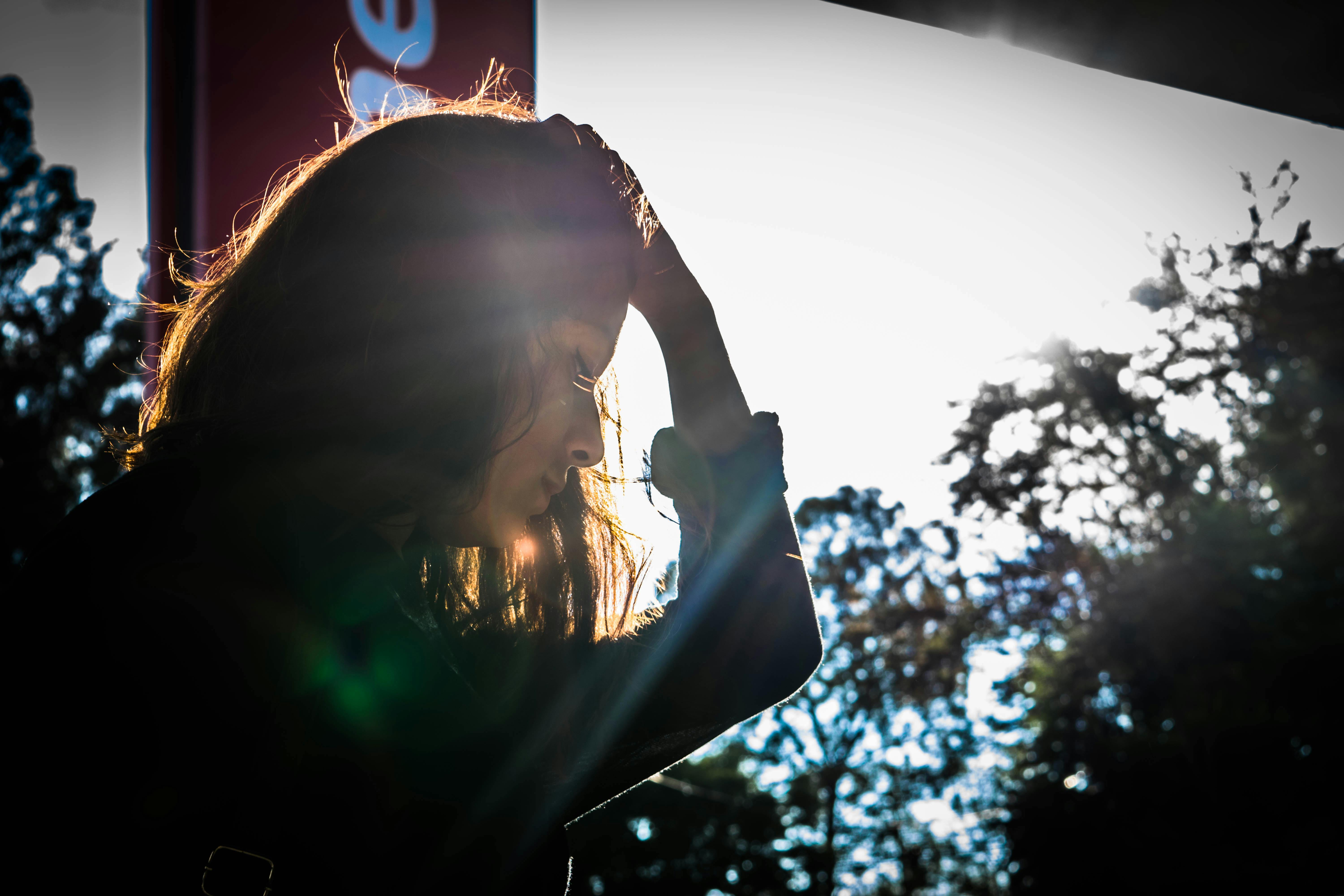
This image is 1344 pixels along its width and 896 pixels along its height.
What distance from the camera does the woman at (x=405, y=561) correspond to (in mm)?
692

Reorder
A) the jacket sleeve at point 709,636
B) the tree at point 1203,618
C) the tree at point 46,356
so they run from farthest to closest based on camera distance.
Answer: the tree at point 46,356 < the tree at point 1203,618 < the jacket sleeve at point 709,636

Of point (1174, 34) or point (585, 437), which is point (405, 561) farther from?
point (1174, 34)

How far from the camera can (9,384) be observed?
49.8ft

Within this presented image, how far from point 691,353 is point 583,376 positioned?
458mm

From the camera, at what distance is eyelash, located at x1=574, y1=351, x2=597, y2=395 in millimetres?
1353

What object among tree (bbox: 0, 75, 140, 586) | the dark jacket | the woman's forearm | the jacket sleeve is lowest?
the dark jacket

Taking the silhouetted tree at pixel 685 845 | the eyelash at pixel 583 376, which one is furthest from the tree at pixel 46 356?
the eyelash at pixel 583 376

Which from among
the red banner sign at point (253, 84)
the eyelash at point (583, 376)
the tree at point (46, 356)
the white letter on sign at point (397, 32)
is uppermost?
the tree at point (46, 356)

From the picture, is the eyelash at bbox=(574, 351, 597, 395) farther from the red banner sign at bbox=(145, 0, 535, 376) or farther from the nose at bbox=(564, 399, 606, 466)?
the red banner sign at bbox=(145, 0, 535, 376)

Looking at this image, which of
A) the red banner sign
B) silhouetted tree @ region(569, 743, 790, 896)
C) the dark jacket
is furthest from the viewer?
silhouetted tree @ region(569, 743, 790, 896)

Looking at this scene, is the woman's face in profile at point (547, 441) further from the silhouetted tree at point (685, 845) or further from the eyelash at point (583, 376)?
the silhouetted tree at point (685, 845)

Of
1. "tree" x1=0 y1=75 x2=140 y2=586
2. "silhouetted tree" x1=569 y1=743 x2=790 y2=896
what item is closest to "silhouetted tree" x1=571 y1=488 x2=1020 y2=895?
"silhouetted tree" x1=569 y1=743 x2=790 y2=896

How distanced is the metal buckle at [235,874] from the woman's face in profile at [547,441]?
1.89 ft

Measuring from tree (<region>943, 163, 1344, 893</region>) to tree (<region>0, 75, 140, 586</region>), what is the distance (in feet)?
56.5
